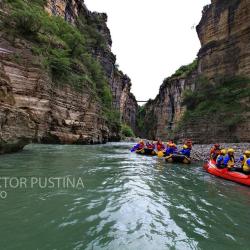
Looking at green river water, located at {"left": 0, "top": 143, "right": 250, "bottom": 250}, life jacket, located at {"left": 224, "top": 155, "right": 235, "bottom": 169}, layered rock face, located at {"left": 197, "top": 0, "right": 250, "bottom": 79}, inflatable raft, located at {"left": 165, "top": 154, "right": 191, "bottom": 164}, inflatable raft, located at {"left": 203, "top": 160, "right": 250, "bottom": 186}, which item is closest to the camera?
green river water, located at {"left": 0, "top": 143, "right": 250, "bottom": 250}

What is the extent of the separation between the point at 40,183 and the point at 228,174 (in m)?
7.45

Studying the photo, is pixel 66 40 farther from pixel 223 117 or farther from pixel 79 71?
pixel 223 117

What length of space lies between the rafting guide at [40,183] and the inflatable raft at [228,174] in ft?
19.7

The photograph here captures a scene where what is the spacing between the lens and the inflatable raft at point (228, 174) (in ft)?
29.7

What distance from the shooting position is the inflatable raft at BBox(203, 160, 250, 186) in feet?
29.7

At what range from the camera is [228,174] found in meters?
10.1

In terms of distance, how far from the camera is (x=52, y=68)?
23859mm

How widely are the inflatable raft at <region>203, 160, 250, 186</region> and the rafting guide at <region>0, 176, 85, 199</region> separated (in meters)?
6.00

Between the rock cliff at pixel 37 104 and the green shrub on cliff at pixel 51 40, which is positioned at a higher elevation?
the green shrub on cliff at pixel 51 40

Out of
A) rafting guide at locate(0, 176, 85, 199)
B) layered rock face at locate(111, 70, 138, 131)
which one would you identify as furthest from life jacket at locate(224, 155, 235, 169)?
layered rock face at locate(111, 70, 138, 131)

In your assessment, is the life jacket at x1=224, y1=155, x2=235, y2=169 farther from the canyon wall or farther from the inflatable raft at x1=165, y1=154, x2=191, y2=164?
the canyon wall

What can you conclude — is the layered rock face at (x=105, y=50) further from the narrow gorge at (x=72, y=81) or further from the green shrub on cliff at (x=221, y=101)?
the green shrub on cliff at (x=221, y=101)

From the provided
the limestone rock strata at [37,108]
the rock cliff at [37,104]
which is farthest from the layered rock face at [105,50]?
the limestone rock strata at [37,108]

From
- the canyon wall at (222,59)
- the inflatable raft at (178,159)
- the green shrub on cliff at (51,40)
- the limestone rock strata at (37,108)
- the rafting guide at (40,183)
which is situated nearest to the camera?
the rafting guide at (40,183)
